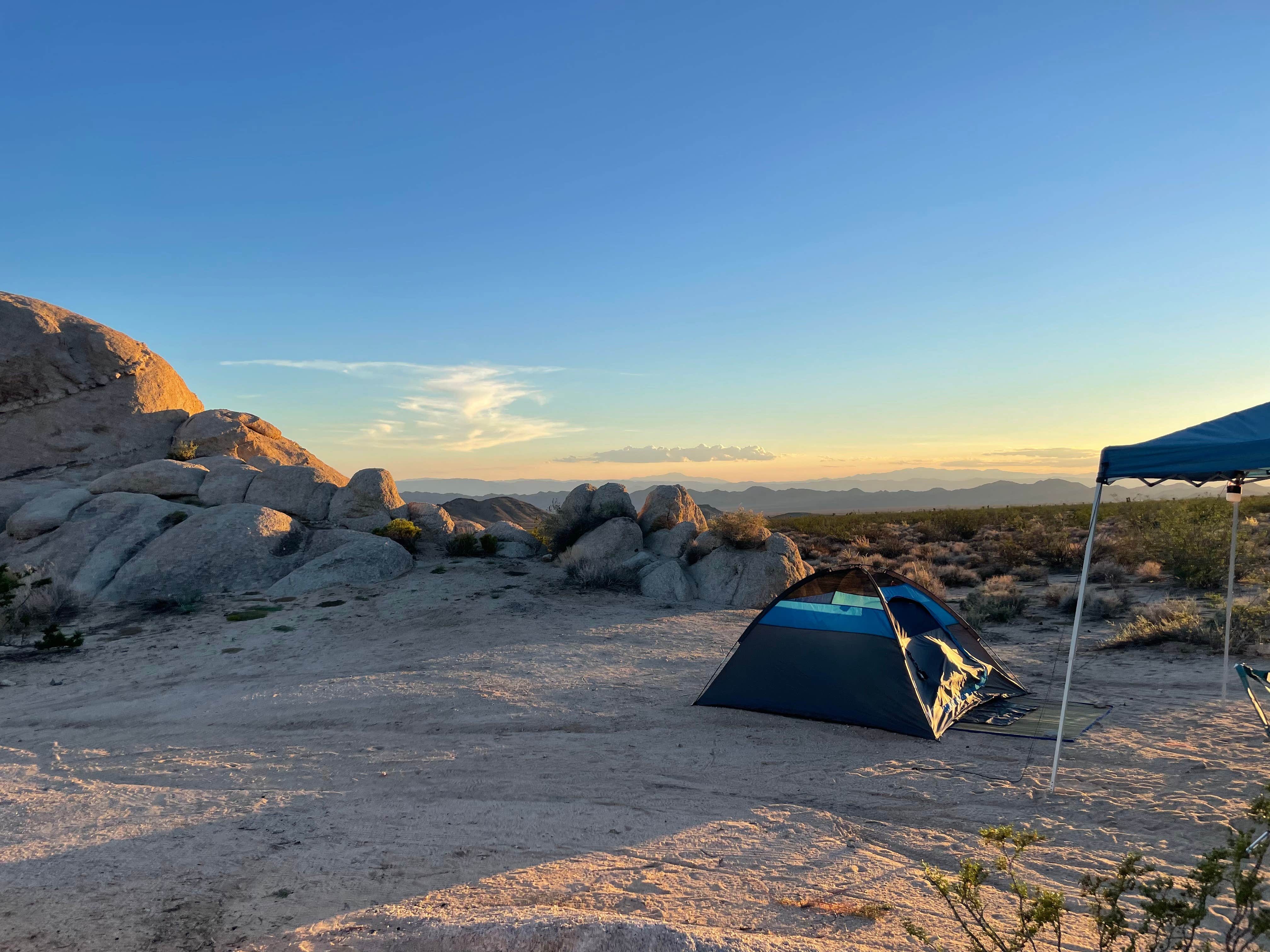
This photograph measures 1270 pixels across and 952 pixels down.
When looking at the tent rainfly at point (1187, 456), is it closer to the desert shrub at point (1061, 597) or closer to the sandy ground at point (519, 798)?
the sandy ground at point (519, 798)

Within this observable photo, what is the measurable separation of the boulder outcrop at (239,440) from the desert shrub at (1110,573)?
69.0 feet

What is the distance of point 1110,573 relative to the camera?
59.2 feet

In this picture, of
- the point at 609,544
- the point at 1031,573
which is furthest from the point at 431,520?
the point at 1031,573

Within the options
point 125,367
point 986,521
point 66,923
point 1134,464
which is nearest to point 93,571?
point 125,367

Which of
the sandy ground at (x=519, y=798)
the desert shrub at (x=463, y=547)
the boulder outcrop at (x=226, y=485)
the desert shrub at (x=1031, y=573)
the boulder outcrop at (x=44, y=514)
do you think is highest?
the boulder outcrop at (x=226, y=485)

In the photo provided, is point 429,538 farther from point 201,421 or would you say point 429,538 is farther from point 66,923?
point 66,923

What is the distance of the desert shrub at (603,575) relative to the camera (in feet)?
53.7

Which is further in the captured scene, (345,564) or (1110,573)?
(1110,573)

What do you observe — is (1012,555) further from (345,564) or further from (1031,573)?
(345,564)

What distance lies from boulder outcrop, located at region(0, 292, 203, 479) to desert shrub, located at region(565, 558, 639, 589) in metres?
15.9

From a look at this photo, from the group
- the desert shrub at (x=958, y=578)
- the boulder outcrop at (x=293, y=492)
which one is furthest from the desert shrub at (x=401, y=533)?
the desert shrub at (x=958, y=578)

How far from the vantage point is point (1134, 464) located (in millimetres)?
6133

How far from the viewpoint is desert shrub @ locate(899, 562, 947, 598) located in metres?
16.9

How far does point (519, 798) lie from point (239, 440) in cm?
2180
